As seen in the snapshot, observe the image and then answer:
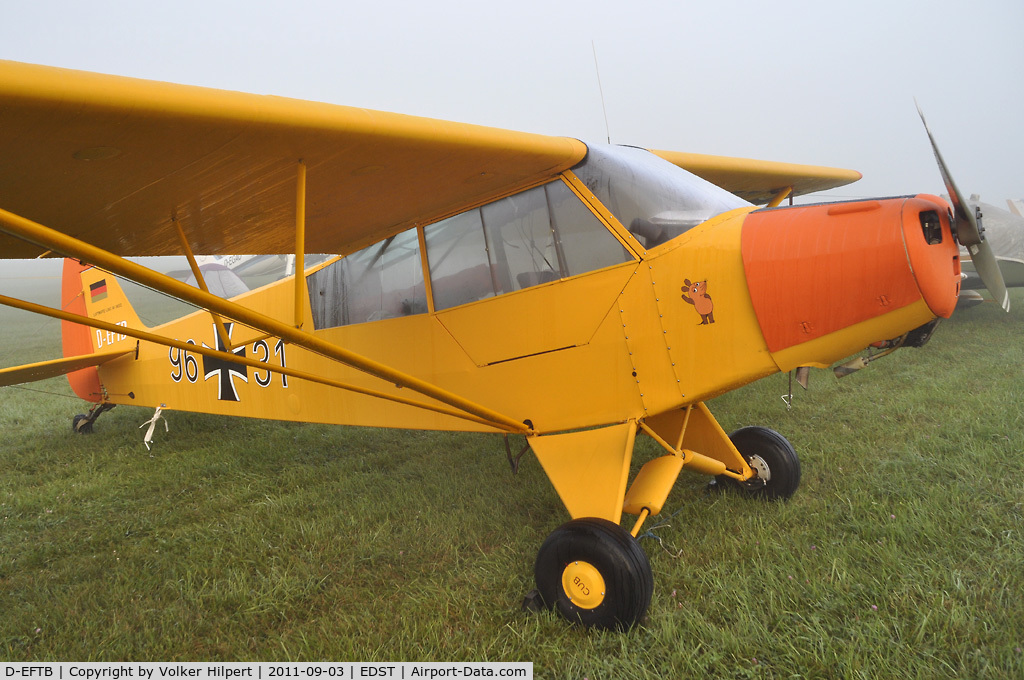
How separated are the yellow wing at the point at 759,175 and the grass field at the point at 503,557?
2.25 m

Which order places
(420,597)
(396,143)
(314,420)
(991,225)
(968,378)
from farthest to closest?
1. (991,225)
2. (968,378)
3. (314,420)
4. (420,597)
5. (396,143)

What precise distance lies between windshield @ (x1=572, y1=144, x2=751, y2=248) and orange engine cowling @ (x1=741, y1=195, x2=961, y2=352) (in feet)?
1.08

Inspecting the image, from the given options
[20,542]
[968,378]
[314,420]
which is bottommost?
[968,378]

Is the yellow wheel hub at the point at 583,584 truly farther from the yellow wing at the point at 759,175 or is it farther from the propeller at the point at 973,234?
the yellow wing at the point at 759,175

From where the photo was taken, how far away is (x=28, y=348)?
1588cm

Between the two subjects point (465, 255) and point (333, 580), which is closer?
point (333, 580)

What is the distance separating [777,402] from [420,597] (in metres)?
4.41

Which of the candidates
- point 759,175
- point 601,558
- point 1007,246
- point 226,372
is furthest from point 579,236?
point 1007,246

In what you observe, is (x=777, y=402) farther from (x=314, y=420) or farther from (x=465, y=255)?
(x=314, y=420)

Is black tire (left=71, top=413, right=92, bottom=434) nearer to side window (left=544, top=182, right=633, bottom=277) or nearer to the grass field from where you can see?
the grass field

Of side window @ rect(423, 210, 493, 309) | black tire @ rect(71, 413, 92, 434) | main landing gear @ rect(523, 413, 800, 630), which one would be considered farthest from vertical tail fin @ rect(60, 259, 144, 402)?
main landing gear @ rect(523, 413, 800, 630)

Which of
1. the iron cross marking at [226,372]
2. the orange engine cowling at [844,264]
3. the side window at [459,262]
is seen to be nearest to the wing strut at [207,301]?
the side window at [459,262]

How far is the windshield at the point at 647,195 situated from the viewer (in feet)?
9.02

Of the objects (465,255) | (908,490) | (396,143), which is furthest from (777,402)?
(396,143)
